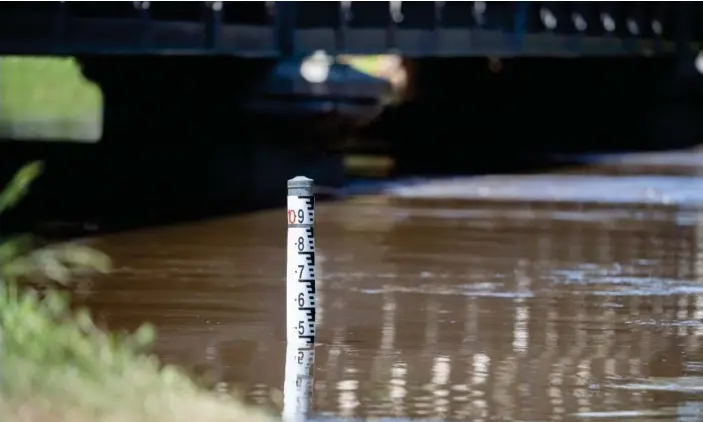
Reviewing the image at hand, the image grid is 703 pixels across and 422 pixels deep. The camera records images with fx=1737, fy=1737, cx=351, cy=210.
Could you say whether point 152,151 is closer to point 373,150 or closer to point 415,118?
point 373,150

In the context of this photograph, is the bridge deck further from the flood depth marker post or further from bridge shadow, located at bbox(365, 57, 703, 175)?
the flood depth marker post

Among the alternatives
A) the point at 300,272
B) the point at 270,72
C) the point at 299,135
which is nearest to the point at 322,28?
the point at 270,72

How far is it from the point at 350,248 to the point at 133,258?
6.73 ft

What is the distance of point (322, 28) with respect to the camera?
24.9m

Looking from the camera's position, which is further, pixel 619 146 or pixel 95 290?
pixel 619 146

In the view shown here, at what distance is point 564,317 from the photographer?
11.2 meters

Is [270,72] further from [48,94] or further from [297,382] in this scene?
[48,94]

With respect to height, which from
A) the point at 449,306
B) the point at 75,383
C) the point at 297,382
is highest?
the point at 75,383

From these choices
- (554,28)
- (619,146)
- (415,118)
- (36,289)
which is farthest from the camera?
(415,118)

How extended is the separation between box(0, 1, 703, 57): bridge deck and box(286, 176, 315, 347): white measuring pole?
1118 centimetres

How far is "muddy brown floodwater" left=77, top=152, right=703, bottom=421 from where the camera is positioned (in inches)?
329

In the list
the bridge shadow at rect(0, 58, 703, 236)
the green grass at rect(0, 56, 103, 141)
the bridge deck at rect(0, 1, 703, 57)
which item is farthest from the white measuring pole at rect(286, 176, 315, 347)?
the green grass at rect(0, 56, 103, 141)

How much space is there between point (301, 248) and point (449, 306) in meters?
2.93

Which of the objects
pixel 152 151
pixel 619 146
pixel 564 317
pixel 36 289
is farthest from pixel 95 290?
pixel 619 146
